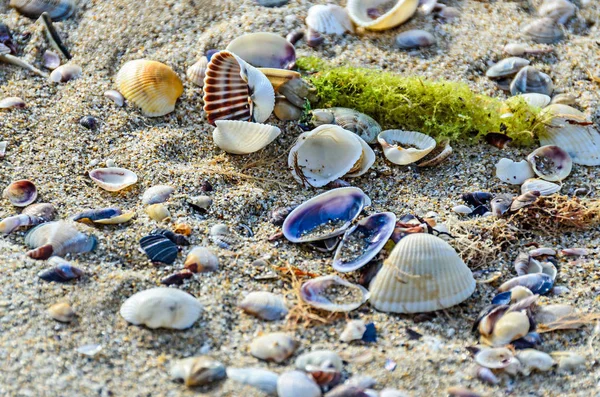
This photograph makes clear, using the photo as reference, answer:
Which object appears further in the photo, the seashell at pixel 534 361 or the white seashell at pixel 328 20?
the white seashell at pixel 328 20

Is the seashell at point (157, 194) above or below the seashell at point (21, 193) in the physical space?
below

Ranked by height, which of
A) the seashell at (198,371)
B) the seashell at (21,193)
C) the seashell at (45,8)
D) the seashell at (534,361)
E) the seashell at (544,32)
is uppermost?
the seashell at (45,8)

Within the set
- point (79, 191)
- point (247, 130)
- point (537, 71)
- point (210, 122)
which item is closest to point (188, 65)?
point (210, 122)

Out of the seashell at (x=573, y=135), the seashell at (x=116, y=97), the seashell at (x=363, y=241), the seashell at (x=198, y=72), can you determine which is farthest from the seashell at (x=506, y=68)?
the seashell at (x=116, y=97)

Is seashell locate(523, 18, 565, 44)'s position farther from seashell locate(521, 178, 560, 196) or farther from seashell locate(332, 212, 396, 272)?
seashell locate(332, 212, 396, 272)

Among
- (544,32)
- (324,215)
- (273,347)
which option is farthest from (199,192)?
(544,32)

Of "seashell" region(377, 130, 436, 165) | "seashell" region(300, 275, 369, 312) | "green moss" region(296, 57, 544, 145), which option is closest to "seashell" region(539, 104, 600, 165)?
"green moss" region(296, 57, 544, 145)

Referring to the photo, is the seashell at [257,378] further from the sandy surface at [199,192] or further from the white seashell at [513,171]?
the white seashell at [513,171]
